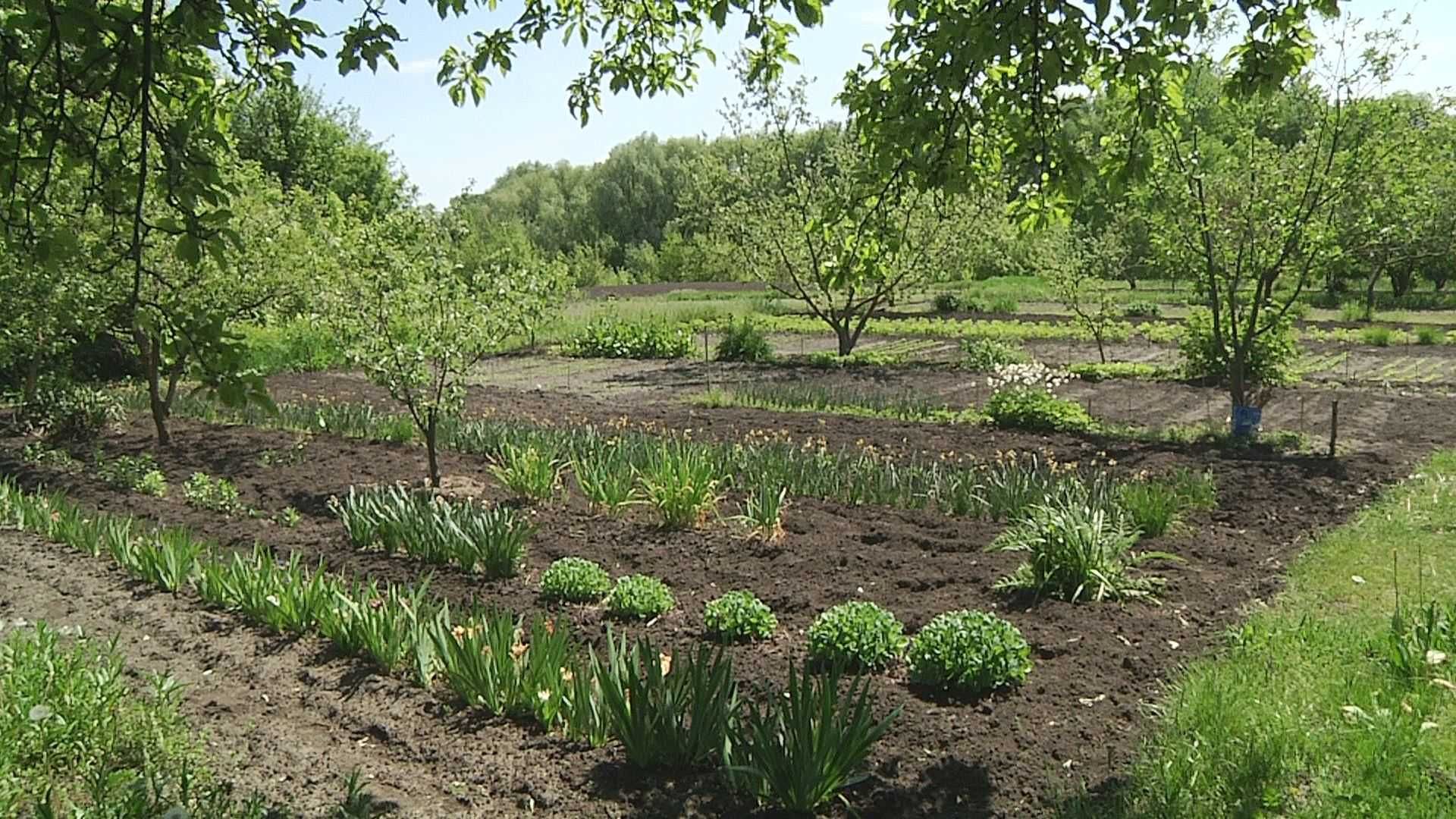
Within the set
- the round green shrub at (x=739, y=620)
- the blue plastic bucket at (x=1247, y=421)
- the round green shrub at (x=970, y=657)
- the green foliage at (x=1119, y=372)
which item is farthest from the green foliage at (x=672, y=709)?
the green foliage at (x=1119, y=372)

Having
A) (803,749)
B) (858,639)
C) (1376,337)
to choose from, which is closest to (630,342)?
(1376,337)

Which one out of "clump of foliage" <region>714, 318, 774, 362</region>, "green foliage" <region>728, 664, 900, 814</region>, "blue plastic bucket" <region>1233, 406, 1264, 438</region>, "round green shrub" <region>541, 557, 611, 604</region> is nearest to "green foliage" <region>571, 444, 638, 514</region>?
"round green shrub" <region>541, 557, 611, 604</region>

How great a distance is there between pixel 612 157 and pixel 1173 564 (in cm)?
5677

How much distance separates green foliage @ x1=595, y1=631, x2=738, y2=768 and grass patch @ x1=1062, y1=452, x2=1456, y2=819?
48.8 inches

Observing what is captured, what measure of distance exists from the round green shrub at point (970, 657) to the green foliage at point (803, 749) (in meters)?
0.94

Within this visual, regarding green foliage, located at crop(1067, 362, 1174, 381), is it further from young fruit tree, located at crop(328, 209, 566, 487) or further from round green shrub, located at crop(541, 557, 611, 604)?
round green shrub, located at crop(541, 557, 611, 604)

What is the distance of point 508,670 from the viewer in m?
4.14

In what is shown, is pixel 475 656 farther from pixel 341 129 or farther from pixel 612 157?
pixel 612 157

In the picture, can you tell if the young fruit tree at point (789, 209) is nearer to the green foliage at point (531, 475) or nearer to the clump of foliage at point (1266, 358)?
the clump of foliage at point (1266, 358)

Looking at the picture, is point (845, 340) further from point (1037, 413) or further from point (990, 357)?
point (1037, 413)

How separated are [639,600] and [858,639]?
1.26 m

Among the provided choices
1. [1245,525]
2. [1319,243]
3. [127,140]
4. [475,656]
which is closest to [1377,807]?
[475,656]

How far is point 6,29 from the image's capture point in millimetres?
3008

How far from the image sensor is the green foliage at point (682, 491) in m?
6.88
